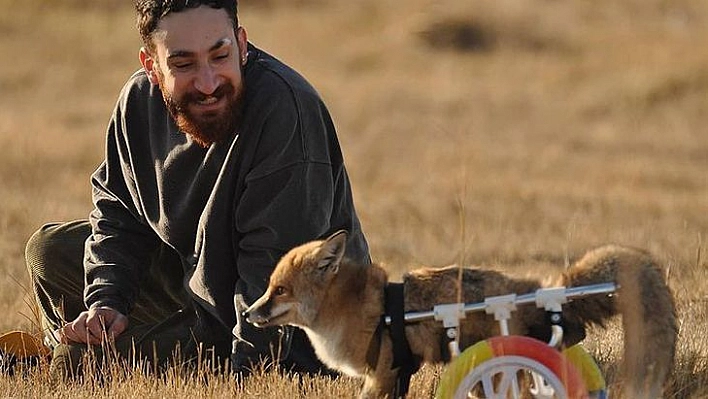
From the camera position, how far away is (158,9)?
5734mm

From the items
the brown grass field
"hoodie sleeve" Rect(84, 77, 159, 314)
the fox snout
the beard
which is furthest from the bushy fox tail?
"hoodie sleeve" Rect(84, 77, 159, 314)

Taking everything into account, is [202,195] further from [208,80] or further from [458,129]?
[458,129]

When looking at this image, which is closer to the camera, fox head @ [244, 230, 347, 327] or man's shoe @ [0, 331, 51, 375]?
fox head @ [244, 230, 347, 327]

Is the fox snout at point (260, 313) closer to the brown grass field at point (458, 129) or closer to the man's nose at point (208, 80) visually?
the brown grass field at point (458, 129)

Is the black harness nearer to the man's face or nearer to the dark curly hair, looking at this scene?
the man's face

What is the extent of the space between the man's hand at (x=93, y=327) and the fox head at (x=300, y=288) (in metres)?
1.18

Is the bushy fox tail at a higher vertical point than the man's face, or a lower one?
lower

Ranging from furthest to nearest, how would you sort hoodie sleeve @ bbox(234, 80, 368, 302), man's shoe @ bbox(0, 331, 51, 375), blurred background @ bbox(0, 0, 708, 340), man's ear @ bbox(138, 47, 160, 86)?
blurred background @ bbox(0, 0, 708, 340)
man's shoe @ bbox(0, 331, 51, 375)
man's ear @ bbox(138, 47, 160, 86)
hoodie sleeve @ bbox(234, 80, 368, 302)

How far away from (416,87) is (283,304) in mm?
16142

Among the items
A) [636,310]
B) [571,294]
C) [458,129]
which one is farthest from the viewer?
[458,129]

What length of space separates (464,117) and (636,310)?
14.1 meters

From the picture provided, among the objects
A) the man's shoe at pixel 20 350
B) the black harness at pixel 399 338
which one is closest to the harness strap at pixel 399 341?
the black harness at pixel 399 338

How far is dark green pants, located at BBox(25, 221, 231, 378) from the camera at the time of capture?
6184mm

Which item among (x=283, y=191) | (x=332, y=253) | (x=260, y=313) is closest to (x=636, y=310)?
(x=332, y=253)
